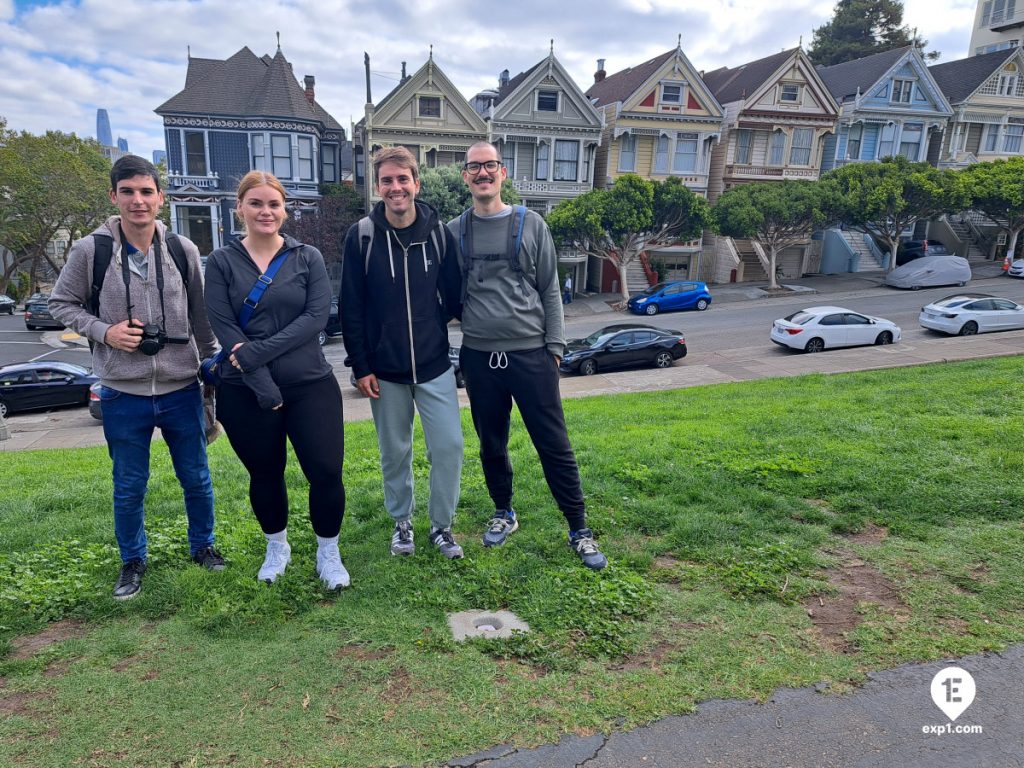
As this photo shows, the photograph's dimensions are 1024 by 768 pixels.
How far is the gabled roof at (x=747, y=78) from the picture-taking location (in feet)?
120

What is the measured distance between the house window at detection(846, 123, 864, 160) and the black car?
24.8 metres

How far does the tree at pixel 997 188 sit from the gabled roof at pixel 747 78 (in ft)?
35.2

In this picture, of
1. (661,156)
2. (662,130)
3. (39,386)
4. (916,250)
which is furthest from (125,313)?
(916,250)

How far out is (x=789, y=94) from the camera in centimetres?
3691

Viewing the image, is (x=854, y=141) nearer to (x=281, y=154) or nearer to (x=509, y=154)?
(x=509, y=154)

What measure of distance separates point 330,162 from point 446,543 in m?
36.5

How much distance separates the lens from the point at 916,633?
3.33m

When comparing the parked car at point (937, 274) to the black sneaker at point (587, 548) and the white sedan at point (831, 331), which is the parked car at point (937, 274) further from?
the black sneaker at point (587, 548)

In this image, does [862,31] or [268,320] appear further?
[862,31]

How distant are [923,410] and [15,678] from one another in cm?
812

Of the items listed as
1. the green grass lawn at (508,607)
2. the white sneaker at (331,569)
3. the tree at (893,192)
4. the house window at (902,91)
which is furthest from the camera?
the house window at (902,91)

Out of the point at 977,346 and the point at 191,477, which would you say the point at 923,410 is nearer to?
the point at 191,477

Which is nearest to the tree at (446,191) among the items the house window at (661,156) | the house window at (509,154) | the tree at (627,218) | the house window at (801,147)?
the tree at (627,218)

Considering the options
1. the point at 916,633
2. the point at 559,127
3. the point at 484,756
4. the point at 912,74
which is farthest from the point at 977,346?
the point at 912,74
